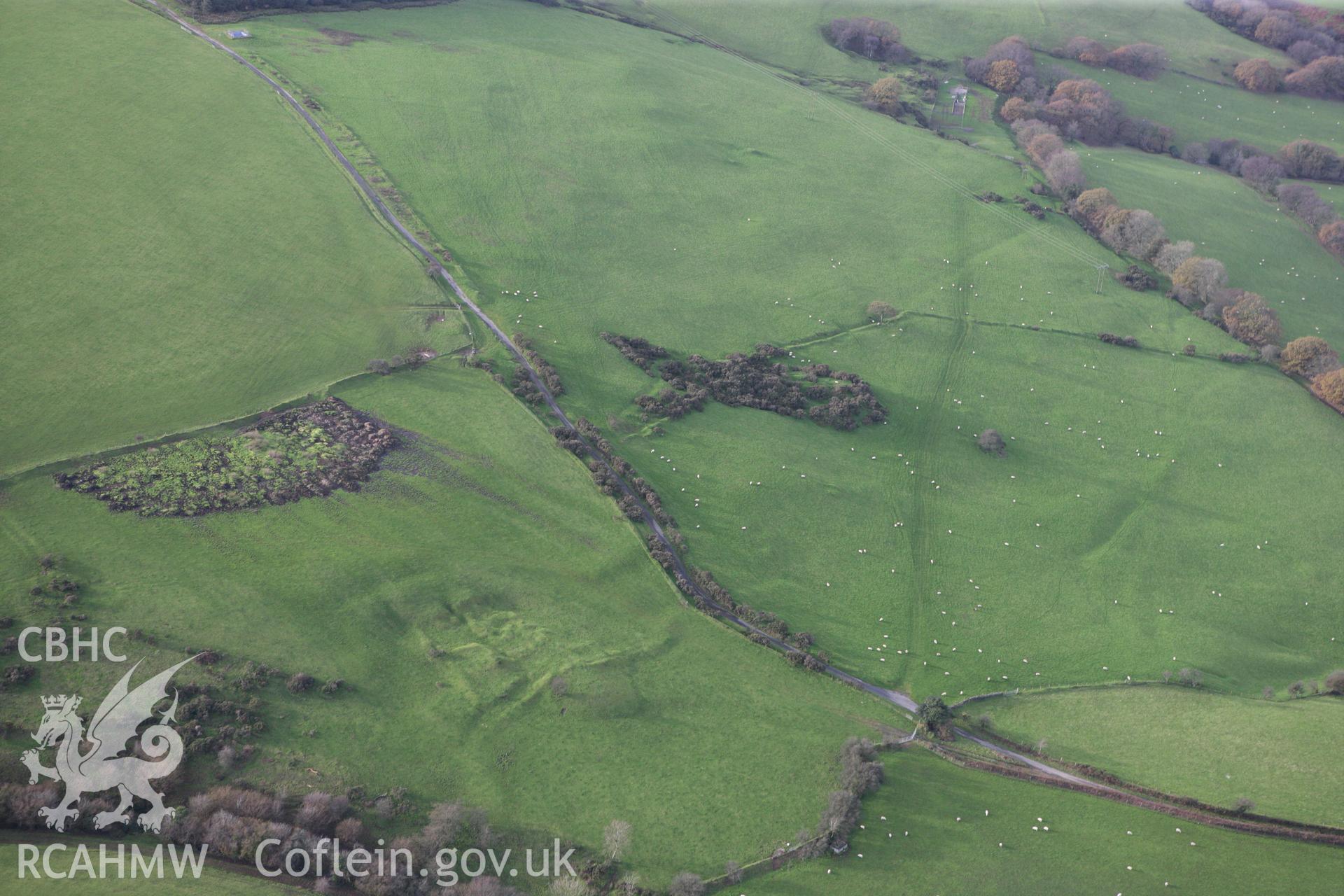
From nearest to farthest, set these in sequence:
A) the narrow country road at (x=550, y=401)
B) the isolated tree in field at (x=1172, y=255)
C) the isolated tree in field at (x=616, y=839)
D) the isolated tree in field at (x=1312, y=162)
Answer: the isolated tree in field at (x=616, y=839)
the narrow country road at (x=550, y=401)
the isolated tree in field at (x=1172, y=255)
the isolated tree in field at (x=1312, y=162)

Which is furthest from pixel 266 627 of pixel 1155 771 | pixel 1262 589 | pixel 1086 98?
pixel 1086 98

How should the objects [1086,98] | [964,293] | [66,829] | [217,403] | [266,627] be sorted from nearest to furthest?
[66,829] < [266,627] < [217,403] < [964,293] < [1086,98]

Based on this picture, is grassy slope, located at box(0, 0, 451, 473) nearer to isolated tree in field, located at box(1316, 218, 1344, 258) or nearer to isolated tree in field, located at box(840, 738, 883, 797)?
isolated tree in field, located at box(840, 738, 883, 797)

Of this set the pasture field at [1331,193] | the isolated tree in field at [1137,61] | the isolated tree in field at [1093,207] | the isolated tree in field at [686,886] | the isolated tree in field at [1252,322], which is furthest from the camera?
the isolated tree in field at [1137,61]

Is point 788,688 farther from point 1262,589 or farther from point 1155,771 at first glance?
point 1262,589

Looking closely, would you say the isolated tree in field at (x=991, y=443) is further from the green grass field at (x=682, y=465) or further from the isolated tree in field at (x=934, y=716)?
the isolated tree in field at (x=934, y=716)

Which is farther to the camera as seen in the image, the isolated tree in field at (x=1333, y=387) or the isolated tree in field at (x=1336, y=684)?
the isolated tree in field at (x=1333, y=387)

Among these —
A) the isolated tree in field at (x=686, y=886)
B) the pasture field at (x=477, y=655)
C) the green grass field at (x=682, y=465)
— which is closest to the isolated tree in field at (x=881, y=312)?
the green grass field at (x=682, y=465)

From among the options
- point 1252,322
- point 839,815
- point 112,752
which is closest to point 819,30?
point 1252,322
